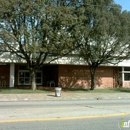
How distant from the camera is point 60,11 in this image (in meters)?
23.1

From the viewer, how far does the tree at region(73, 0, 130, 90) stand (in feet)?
82.2

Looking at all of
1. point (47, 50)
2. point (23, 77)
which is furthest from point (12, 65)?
point (47, 50)

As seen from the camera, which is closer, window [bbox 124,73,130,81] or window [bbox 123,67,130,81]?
window [bbox 123,67,130,81]

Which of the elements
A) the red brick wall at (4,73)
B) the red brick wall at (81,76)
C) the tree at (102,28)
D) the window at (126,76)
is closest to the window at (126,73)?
the window at (126,76)

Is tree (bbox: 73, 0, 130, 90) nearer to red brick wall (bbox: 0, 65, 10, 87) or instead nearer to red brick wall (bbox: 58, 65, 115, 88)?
red brick wall (bbox: 58, 65, 115, 88)

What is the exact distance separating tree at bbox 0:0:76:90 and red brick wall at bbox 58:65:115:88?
9.95 m

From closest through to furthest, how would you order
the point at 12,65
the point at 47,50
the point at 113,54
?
the point at 47,50 → the point at 113,54 → the point at 12,65

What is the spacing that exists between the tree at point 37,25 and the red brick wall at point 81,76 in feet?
32.6

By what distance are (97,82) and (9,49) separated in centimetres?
1472

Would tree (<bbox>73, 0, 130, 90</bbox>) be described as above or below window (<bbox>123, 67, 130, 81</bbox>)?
above

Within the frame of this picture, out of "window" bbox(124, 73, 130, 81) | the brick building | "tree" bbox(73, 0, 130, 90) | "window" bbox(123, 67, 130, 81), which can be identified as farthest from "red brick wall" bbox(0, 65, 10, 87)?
"window" bbox(124, 73, 130, 81)

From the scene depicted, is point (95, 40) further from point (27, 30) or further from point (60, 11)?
point (27, 30)

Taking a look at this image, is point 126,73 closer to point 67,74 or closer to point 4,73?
point 67,74

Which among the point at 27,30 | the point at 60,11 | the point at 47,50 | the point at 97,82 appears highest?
the point at 60,11
